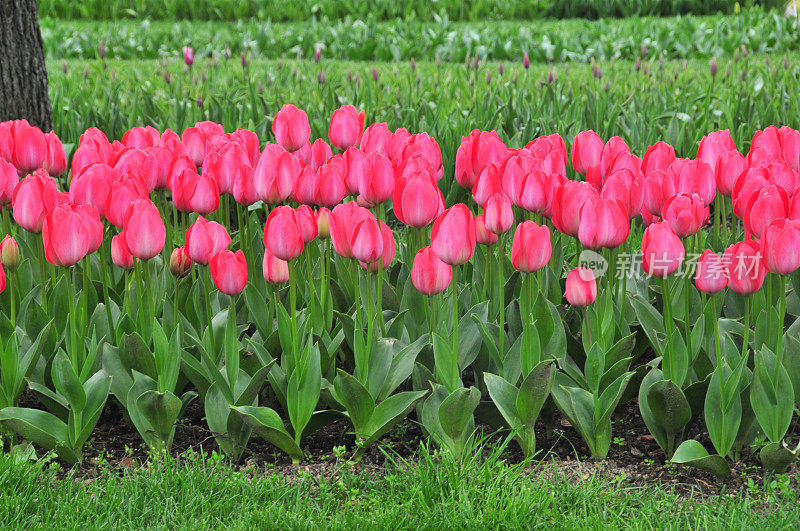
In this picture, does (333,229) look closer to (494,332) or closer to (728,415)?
(494,332)

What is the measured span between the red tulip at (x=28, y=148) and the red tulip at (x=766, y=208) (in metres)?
2.06

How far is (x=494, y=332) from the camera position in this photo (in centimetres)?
244

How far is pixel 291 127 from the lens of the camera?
9.43 ft

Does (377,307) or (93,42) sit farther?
(93,42)

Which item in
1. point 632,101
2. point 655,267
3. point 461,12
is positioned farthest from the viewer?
point 461,12

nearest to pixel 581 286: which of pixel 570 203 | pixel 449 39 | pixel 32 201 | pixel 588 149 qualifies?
pixel 570 203

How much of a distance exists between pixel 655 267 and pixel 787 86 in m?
4.57

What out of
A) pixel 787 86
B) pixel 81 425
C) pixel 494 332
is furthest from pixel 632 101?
pixel 81 425

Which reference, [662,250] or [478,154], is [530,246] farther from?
[478,154]

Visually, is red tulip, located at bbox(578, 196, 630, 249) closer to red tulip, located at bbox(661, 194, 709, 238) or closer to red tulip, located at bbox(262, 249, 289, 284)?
red tulip, located at bbox(661, 194, 709, 238)

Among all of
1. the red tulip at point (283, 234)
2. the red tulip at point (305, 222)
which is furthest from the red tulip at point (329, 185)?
the red tulip at point (283, 234)

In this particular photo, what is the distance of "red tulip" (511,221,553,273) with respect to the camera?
2066 millimetres

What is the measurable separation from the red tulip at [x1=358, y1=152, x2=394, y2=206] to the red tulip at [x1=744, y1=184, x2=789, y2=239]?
0.91 m

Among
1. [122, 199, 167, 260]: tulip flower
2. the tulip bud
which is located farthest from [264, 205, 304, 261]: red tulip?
the tulip bud
